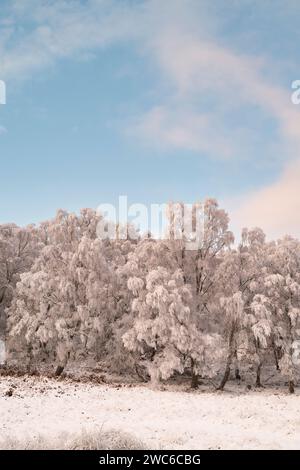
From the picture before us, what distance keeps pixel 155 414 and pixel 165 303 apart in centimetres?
712

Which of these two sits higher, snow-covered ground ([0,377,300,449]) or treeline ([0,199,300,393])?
treeline ([0,199,300,393])

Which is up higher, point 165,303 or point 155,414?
point 165,303

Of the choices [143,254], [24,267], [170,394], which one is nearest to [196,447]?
[170,394]

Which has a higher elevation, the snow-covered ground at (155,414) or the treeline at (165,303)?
the treeline at (165,303)

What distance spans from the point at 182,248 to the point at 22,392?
13495 mm

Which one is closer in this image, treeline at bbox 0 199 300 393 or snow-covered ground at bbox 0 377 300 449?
snow-covered ground at bbox 0 377 300 449

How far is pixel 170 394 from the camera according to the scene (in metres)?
23.5

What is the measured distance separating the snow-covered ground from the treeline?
9.39 feet

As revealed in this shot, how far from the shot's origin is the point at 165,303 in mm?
23984

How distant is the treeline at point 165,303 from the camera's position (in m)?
24.9

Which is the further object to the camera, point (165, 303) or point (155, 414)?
point (165, 303)

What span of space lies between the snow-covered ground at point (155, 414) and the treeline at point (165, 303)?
9.39ft

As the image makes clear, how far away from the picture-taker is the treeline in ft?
81.6
